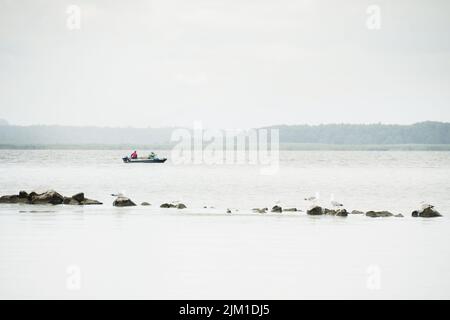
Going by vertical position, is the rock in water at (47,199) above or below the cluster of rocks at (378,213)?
above

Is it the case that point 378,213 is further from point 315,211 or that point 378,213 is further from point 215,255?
point 215,255

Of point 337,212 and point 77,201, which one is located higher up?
point 77,201

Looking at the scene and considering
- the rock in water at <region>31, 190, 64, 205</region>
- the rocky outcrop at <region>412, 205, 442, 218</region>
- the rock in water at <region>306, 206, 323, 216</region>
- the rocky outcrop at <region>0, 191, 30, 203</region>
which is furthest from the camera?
the rocky outcrop at <region>0, 191, 30, 203</region>

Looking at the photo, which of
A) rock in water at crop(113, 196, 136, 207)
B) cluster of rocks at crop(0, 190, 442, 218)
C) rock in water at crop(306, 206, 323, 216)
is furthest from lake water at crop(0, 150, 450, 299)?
rock in water at crop(113, 196, 136, 207)

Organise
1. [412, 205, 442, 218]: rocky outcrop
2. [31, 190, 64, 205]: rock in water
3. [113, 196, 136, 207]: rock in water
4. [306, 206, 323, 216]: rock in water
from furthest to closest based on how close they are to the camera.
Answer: [113, 196, 136, 207]: rock in water, [31, 190, 64, 205]: rock in water, [306, 206, 323, 216]: rock in water, [412, 205, 442, 218]: rocky outcrop

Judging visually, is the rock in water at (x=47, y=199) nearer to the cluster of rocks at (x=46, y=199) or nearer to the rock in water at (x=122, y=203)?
Answer: the cluster of rocks at (x=46, y=199)

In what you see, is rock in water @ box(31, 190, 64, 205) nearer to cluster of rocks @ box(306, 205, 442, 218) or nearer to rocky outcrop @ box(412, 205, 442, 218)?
cluster of rocks @ box(306, 205, 442, 218)

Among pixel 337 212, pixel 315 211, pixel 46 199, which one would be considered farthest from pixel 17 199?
pixel 337 212

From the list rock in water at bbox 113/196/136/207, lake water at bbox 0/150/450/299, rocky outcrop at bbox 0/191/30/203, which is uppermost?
rocky outcrop at bbox 0/191/30/203

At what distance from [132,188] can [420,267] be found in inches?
1430

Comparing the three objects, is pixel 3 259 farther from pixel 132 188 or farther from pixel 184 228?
pixel 132 188

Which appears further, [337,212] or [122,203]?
[122,203]

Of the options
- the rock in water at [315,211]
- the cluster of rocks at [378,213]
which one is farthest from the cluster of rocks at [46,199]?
the cluster of rocks at [378,213]

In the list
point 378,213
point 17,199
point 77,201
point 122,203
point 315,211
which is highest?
point 17,199
